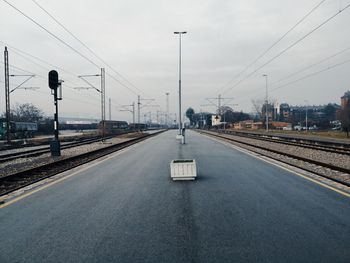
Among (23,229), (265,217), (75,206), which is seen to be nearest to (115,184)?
(75,206)

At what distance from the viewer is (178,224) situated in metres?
5.24

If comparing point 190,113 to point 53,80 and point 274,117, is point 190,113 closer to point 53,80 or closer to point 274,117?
point 274,117

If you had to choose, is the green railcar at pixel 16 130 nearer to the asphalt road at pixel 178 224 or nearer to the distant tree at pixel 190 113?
the asphalt road at pixel 178 224

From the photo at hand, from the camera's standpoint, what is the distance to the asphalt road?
406cm

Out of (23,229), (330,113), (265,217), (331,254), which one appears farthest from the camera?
(330,113)

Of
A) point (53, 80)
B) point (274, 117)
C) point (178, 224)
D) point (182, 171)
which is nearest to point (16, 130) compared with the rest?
point (53, 80)

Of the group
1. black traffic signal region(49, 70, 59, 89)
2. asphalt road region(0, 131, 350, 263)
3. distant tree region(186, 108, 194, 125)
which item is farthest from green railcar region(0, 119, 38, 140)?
distant tree region(186, 108, 194, 125)

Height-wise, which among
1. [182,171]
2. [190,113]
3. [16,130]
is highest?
[190,113]

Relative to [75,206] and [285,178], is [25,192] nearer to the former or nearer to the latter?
[75,206]

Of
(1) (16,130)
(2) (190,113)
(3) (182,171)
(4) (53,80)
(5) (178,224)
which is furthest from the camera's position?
(2) (190,113)

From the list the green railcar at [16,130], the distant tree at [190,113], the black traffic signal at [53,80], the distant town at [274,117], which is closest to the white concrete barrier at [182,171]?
the black traffic signal at [53,80]

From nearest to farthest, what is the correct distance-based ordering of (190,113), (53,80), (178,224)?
(178,224), (53,80), (190,113)

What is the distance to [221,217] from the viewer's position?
222 inches

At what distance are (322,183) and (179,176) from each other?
164 inches
